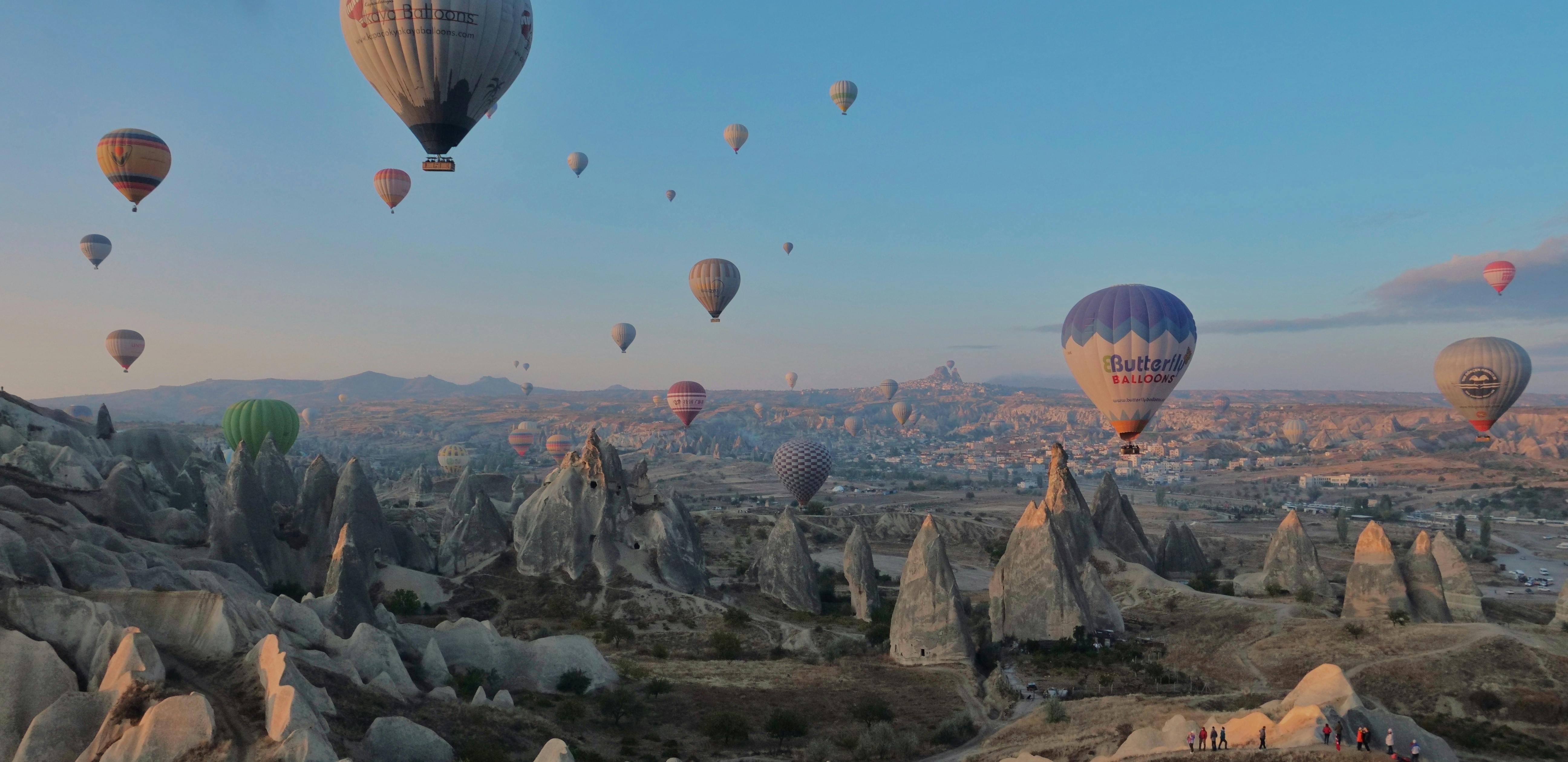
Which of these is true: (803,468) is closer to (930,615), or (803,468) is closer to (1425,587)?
(930,615)

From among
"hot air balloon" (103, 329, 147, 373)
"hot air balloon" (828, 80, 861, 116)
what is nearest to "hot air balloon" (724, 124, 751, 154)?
"hot air balloon" (828, 80, 861, 116)

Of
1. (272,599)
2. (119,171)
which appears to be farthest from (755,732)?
(119,171)

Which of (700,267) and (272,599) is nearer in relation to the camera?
(272,599)

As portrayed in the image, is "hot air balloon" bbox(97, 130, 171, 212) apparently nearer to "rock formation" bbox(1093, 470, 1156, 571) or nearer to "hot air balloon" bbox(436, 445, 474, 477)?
"rock formation" bbox(1093, 470, 1156, 571)

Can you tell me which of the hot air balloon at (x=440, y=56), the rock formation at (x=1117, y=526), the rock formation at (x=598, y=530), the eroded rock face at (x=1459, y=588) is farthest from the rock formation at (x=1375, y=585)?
the hot air balloon at (x=440, y=56)

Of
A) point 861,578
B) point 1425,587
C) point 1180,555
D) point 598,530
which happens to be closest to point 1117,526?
point 1180,555

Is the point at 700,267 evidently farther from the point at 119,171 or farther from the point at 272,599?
the point at 272,599

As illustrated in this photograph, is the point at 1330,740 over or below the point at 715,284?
below
